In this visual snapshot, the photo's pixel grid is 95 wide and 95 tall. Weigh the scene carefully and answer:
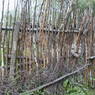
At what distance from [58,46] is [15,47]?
32.7 inches

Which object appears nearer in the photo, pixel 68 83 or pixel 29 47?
pixel 29 47

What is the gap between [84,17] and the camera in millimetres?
3648

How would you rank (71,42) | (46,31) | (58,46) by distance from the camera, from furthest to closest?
(71,42), (58,46), (46,31)

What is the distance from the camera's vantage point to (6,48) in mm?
2730

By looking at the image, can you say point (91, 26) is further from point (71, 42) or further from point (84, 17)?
point (71, 42)

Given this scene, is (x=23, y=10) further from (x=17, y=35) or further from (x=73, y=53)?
(x=73, y=53)

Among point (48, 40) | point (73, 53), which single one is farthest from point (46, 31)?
point (73, 53)

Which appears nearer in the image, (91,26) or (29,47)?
(29,47)

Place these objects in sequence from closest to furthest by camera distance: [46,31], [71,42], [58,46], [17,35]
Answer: [17,35] < [46,31] < [58,46] < [71,42]

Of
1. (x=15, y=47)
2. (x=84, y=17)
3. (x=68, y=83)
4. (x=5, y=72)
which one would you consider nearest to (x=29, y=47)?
(x=15, y=47)

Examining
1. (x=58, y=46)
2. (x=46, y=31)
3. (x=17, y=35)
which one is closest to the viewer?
(x=17, y=35)

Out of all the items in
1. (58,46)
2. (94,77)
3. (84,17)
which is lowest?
(94,77)

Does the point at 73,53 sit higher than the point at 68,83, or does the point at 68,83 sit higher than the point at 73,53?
the point at 73,53

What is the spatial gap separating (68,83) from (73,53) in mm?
678
